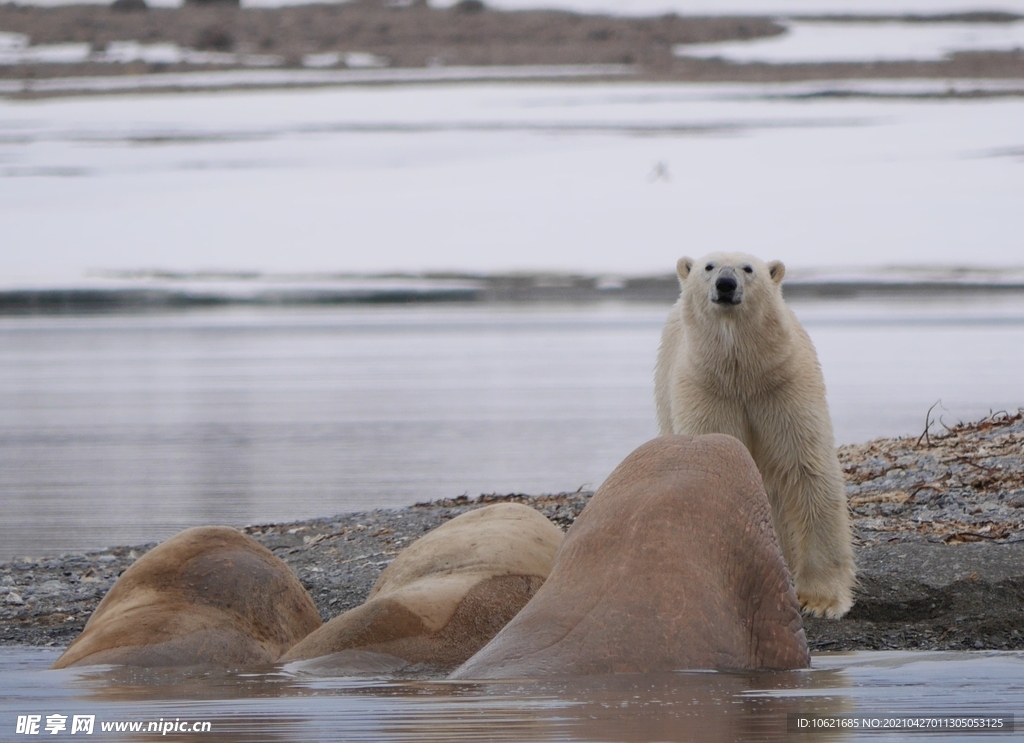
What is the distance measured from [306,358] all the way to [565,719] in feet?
74.0

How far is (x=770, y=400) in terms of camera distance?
19.4ft

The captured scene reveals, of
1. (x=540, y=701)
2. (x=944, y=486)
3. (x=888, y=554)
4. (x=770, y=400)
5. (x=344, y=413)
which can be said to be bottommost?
(x=344, y=413)

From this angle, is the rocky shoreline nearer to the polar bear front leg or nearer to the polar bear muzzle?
the polar bear front leg

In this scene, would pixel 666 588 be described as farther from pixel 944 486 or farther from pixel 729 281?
pixel 944 486

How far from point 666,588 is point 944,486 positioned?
12.2 feet

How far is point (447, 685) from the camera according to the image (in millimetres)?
4258

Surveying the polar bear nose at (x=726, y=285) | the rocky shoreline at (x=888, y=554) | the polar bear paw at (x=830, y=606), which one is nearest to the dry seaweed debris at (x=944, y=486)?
the rocky shoreline at (x=888, y=554)

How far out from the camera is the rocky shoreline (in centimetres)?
534

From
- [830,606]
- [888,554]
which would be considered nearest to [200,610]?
[830,606]

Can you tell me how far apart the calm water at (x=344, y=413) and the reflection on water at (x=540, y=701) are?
3.96 m

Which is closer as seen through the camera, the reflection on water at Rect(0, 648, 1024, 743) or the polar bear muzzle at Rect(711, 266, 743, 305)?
the reflection on water at Rect(0, 648, 1024, 743)

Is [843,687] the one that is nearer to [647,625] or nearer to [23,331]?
[647,625]

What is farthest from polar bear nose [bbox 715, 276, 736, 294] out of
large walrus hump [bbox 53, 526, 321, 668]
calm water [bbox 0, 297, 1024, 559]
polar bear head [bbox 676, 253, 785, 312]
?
calm water [bbox 0, 297, 1024, 559]

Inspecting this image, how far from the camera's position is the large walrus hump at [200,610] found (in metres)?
5.03
